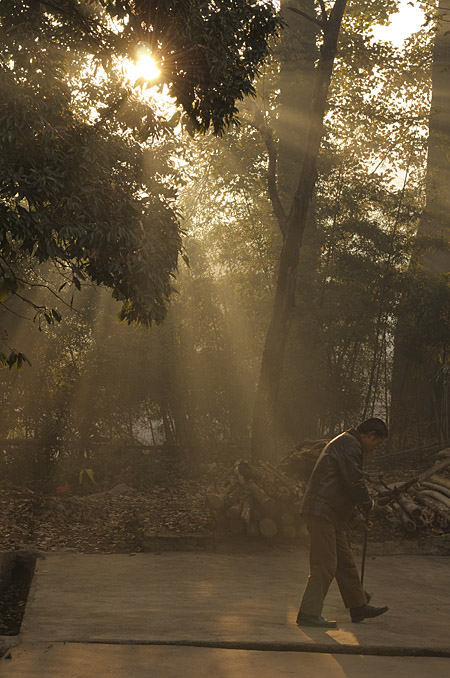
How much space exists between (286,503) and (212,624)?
155 inches

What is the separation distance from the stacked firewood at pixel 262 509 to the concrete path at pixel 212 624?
78cm

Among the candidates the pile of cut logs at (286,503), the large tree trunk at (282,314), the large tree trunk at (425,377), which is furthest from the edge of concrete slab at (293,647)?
the large tree trunk at (425,377)

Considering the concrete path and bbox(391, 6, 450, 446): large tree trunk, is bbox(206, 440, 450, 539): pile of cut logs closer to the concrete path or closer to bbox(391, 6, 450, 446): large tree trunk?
the concrete path

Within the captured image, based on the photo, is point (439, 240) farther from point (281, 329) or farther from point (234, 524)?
point (234, 524)

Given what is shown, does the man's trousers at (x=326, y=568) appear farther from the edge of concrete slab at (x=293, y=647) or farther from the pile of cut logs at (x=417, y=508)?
the pile of cut logs at (x=417, y=508)

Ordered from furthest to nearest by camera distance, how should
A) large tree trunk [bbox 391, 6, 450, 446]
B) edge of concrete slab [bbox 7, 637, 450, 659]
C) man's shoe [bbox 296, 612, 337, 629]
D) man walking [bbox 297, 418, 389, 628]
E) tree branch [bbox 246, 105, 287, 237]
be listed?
large tree trunk [bbox 391, 6, 450, 446]
tree branch [bbox 246, 105, 287, 237]
man walking [bbox 297, 418, 389, 628]
man's shoe [bbox 296, 612, 337, 629]
edge of concrete slab [bbox 7, 637, 450, 659]

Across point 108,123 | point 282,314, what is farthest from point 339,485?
point 282,314

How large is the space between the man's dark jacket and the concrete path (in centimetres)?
78

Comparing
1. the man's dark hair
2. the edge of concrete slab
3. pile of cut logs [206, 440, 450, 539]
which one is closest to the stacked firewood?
pile of cut logs [206, 440, 450, 539]

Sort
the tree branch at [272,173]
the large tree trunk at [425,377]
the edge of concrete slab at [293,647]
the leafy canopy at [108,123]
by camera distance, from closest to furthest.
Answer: the edge of concrete slab at [293,647]
the leafy canopy at [108,123]
the tree branch at [272,173]
the large tree trunk at [425,377]

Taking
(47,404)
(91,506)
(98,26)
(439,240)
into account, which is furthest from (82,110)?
(439,240)

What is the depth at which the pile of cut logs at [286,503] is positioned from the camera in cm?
929

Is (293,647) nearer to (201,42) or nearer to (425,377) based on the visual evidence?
(201,42)

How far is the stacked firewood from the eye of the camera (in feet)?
30.4
